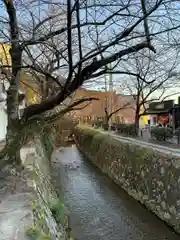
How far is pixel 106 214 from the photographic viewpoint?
11008 millimetres

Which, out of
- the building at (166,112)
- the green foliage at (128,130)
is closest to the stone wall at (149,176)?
the green foliage at (128,130)

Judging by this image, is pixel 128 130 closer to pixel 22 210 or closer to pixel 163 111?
pixel 163 111

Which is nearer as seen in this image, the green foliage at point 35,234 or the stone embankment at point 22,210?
the green foliage at point 35,234

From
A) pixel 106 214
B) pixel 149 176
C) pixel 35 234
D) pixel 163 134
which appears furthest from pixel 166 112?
pixel 35 234

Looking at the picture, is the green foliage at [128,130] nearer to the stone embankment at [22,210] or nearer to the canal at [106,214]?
the canal at [106,214]

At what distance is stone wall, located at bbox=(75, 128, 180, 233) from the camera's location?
32.7ft

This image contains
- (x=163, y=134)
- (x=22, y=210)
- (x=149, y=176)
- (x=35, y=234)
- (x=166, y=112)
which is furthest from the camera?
(x=166, y=112)

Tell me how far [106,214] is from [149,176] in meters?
2.25

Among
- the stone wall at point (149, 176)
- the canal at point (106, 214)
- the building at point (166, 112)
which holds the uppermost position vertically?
the building at point (166, 112)

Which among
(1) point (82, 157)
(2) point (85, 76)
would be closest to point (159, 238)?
(2) point (85, 76)

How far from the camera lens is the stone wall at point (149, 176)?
998 cm

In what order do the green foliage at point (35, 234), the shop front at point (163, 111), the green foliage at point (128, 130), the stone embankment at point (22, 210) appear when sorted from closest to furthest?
the green foliage at point (35, 234) → the stone embankment at point (22, 210) → the green foliage at point (128, 130) → the shop front at point (163, 111)

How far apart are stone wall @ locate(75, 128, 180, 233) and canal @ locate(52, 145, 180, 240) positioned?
32 cm

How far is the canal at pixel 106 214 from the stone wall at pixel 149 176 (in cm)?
32
